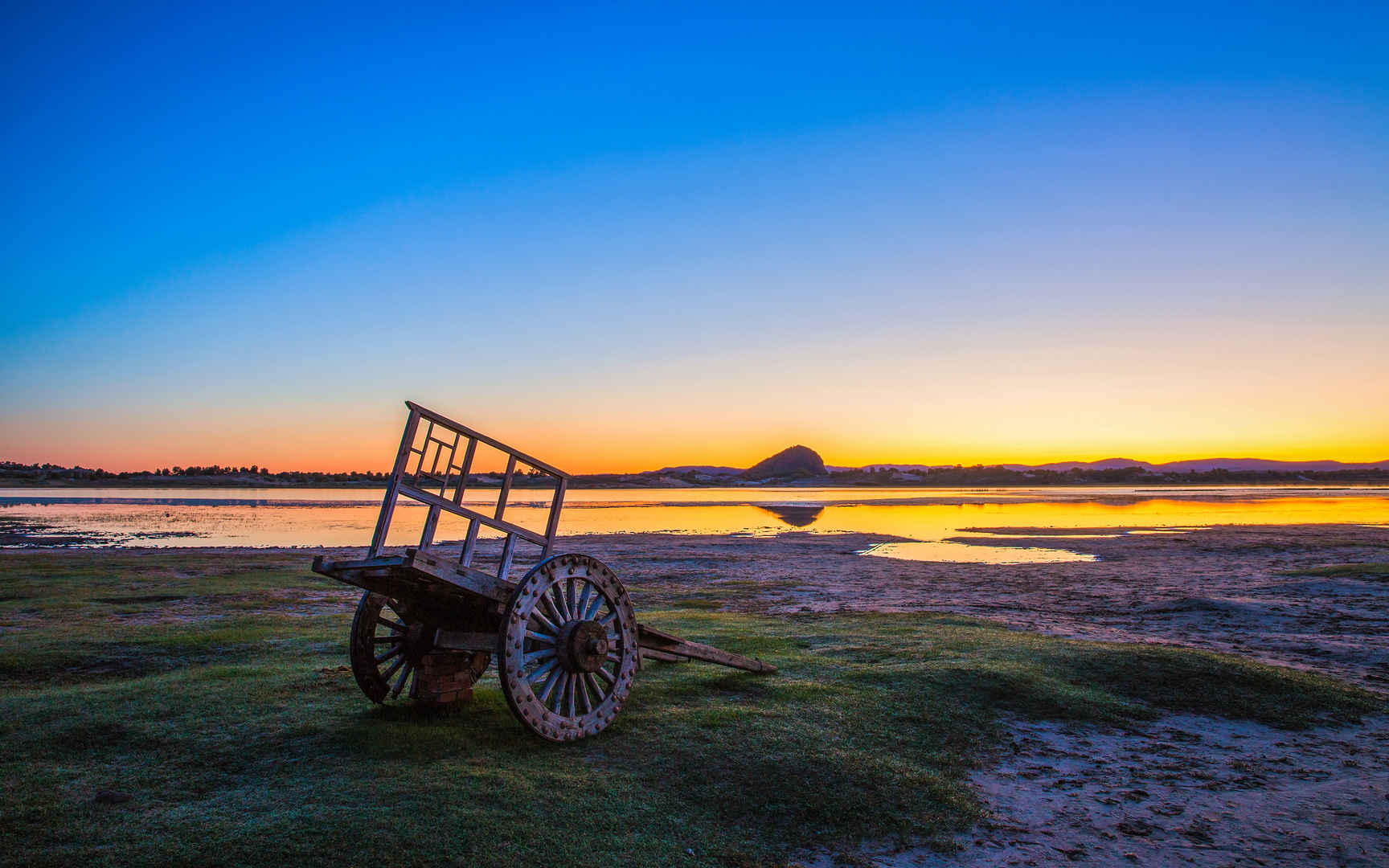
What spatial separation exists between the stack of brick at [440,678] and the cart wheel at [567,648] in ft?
3.50

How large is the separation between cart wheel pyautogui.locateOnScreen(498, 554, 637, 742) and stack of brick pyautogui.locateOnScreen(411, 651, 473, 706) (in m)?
1.07

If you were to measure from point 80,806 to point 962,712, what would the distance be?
7.67 meters

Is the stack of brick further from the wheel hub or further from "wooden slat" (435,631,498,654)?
the wheel hub

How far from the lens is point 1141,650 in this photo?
33.2 ft

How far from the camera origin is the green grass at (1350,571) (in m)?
17.7

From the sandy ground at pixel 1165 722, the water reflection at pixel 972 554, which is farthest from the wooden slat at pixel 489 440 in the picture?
the water reflection at pixel 972 554

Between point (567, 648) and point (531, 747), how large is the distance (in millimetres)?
911

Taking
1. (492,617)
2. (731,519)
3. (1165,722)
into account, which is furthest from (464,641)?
(731,519)

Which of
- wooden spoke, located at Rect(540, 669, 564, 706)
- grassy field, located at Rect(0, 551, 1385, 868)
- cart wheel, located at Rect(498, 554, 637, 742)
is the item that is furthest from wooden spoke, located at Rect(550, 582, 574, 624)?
grassy field, located at Rect(0, 551, 1385, 868)

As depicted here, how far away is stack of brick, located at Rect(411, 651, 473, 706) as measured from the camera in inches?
282

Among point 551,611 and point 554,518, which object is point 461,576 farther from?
point 554,518

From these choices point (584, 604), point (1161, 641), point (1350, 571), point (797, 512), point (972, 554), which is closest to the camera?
point (584, 604)

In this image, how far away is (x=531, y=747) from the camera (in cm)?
652

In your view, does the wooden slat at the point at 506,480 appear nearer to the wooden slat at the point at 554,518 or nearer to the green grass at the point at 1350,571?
the wooden slat at the point at 554,518
